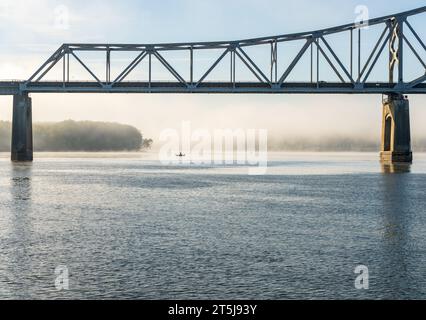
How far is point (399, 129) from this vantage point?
121 meters

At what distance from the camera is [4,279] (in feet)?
52.0

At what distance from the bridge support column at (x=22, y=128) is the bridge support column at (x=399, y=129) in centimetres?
6677

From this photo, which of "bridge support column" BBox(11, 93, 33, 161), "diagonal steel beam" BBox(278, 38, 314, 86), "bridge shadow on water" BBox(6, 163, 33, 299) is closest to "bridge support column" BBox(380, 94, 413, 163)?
"diagonal steel beam" BBox(278, 38, 314, 86)

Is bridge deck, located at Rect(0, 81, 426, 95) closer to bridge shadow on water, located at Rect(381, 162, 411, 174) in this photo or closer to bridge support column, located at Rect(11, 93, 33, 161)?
bridge support column, located at Rect(11, 93, 33, 161)

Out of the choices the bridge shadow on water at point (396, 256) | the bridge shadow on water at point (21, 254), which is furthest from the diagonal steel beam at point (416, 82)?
the bridge shadow on water at point (21, 254)

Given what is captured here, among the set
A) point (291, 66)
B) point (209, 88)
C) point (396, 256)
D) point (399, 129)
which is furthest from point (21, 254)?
point (209, 88)

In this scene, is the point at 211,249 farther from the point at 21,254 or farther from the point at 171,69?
the point at 171,69

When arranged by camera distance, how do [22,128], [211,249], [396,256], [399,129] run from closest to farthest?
[396,256]
[211,249]
[399,129]
[22,128]

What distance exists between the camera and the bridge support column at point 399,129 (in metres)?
121

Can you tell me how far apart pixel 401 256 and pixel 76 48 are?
123570 mm

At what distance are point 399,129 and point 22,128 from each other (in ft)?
223

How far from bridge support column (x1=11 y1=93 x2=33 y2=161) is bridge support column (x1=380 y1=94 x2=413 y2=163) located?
6677cm
